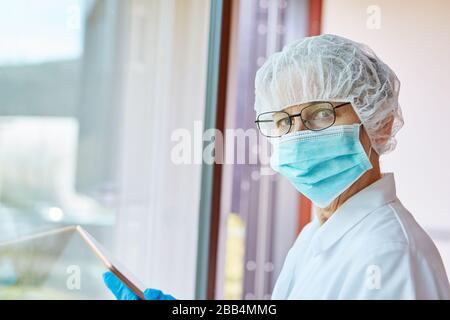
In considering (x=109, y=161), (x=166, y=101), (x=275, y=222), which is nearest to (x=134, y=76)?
(x=166, y=101)

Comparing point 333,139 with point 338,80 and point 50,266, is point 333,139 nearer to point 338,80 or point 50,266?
point 338,80

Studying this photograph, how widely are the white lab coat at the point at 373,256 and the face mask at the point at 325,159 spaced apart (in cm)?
5

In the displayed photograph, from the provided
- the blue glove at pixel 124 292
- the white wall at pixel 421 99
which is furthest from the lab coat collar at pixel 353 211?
the white wall at pixel 421 99

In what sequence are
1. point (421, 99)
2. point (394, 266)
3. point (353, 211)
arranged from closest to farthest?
point (394, 266) < point (353, 211) < point (421, 99)

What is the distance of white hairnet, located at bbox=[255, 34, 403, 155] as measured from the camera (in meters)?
0.99

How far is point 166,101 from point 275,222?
2.78 ft

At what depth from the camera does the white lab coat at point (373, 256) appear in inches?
32.2

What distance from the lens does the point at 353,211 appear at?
969 millimetres

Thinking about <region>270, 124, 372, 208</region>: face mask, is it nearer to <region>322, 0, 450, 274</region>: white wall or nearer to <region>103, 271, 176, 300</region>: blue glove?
<region>103, 271, 176, 300</region>: blue glove

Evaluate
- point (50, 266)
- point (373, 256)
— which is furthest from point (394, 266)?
point (50, 266)

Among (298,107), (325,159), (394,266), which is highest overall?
(298,107)

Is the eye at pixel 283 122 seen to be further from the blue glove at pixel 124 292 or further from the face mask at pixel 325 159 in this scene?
the blue glove at pixel 124 292

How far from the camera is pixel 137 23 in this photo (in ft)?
5.05

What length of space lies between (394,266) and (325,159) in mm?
278
